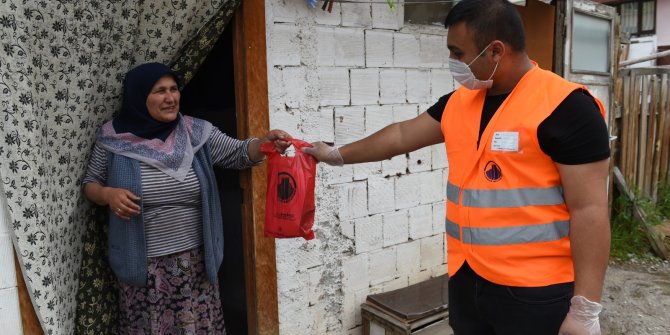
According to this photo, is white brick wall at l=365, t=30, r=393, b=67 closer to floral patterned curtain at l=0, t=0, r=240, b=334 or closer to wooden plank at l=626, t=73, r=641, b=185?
floral patterned curtain at l=0, t=0, r=240, b=334

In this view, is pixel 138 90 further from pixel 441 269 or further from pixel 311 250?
pixel 441 269

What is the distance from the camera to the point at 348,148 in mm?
2629

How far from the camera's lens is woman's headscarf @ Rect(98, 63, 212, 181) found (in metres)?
2.46

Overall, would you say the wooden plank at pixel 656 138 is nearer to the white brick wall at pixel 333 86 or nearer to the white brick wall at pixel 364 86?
the white brick wall at pixel 364 86

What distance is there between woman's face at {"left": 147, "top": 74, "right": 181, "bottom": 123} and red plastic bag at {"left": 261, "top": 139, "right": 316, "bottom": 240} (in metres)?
0.49

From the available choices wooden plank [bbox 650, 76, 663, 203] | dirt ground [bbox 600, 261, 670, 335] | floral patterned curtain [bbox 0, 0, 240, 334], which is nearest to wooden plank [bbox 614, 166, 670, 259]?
dirt ground [bbox 600, 261, 670, 335]

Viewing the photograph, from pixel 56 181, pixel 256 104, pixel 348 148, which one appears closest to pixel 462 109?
pixel 348 148

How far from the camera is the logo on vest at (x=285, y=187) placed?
254cm

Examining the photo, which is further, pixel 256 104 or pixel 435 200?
pixel 435 200

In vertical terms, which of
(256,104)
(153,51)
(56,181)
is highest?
(153,51)

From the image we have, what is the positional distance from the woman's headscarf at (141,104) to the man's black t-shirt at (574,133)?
1761 millimetres

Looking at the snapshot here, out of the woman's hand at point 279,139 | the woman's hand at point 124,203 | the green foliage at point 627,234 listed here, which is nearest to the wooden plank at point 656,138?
the green foliage at point 627,234

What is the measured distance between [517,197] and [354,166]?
169cm

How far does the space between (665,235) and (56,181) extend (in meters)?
6.75
